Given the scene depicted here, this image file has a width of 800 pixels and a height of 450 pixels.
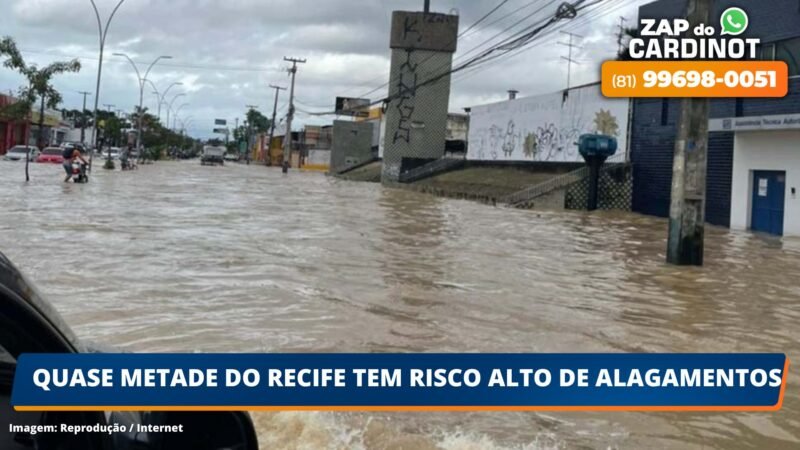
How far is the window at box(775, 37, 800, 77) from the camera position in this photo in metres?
20.4

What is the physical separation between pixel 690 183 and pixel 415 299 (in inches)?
242

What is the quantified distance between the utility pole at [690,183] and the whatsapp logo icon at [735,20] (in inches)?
394

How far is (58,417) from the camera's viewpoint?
202cm

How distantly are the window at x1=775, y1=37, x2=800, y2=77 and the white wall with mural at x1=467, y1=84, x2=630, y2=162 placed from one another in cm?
644

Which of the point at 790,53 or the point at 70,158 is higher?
the point at 790,53

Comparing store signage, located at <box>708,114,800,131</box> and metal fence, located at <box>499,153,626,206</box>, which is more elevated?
store signage, located at <box>708,114,800,131</box>

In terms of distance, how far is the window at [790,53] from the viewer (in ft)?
67.1

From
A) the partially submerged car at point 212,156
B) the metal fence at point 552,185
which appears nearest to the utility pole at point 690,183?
the metal fence at point 552,185

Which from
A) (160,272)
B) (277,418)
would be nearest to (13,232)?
(160,272)

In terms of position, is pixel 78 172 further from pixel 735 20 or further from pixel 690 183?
pixel 690 183

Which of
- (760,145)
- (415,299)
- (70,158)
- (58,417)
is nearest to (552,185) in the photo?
(760,145)

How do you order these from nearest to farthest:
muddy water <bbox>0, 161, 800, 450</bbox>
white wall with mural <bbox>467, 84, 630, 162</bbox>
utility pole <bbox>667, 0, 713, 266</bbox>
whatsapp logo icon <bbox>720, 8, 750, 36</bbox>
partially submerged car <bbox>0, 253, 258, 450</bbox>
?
partially submerged car <bbox>0, 253, 258, 450</bbox>, muddy water <bbox>0, 161, 800, 450</bbox>, utility pole <bbox>667, 0, 713, 266</bbox>, whatsapp logo icon <bbox>720, 8, 750, 36</bbox>, white wall with mural <bbox>467, 84, 630, 162</bbox>

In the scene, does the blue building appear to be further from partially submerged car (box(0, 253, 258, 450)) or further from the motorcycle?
the motorcycle

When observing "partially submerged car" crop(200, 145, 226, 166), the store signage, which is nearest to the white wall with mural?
the store signage
